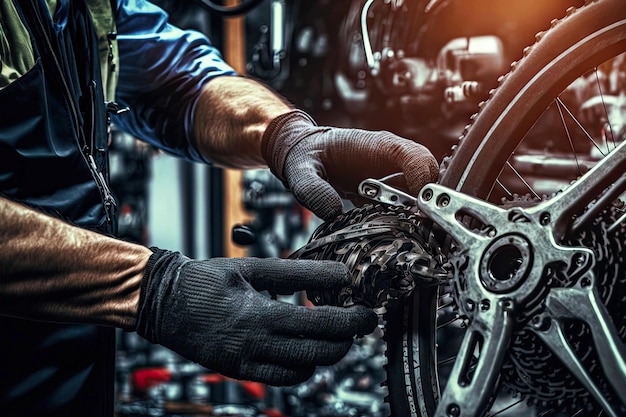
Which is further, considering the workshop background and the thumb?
the workshop background

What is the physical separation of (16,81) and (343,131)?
32 cm

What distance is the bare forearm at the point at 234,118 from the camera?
3.15 ft

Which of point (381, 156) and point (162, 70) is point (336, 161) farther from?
point (162, 70)

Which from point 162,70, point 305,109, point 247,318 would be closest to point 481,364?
point 247,318

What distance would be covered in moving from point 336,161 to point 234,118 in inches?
7.5

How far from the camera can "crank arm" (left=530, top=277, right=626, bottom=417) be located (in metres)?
0.61

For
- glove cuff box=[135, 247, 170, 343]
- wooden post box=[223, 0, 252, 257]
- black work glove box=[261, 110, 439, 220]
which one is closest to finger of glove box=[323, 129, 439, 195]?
black work glove box=[261, 110, 439, 220]

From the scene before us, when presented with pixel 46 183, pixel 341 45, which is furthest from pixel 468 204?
pixel 341 45

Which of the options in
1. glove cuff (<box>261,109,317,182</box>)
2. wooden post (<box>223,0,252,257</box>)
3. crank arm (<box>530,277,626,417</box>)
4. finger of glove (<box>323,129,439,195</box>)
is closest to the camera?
crank arm (<box>530,277,626,417</box>)

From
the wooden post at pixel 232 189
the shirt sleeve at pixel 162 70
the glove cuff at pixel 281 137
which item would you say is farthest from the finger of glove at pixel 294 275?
the wooden post at pixel 232 189

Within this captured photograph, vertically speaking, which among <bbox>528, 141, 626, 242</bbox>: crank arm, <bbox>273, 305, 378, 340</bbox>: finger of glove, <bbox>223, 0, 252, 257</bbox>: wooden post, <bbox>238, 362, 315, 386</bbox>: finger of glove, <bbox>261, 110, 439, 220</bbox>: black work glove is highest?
<bbox>528, 141, 626, 242</bbox>: crank arm

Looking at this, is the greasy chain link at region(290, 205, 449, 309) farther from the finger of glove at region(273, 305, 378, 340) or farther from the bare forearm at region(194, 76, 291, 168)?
the bare forearm at region(194, 76, 291, 168)

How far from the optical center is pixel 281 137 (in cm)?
90

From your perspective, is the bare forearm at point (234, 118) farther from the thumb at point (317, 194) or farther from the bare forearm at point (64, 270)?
the bare forearm at point (64, 270)
